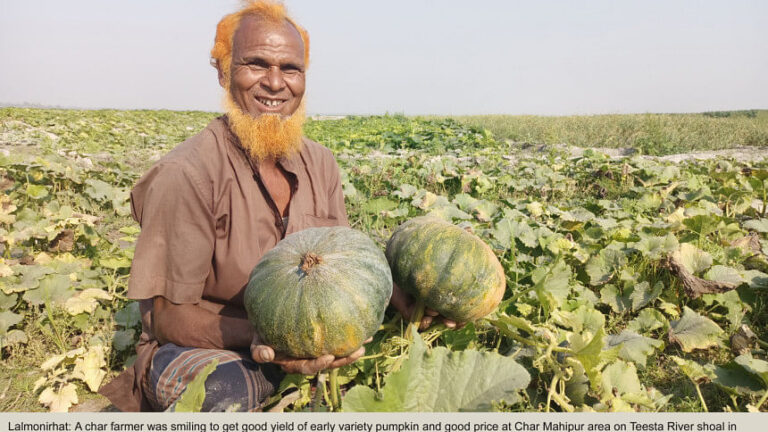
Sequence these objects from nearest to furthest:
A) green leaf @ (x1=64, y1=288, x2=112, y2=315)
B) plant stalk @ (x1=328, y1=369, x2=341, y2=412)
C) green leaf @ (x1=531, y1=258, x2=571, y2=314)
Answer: plant stalk @ (x1=328, y1=369, x2=341, y2=412) < green leaf @ (x1=531, y1=258, x2=571, y2=314) < green leaf @ (x1=64, y1=288, x2=112, y2=315)

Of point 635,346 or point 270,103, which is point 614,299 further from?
point 270,103

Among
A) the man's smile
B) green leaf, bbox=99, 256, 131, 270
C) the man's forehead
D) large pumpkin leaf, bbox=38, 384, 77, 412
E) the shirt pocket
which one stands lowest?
large pumpkin leaf, bbox=38, 384, 77, 412

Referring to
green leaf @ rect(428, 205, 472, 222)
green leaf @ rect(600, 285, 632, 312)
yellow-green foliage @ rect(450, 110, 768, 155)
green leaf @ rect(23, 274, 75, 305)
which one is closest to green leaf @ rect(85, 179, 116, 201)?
green leaf @ rect(23, 274, 75, 305)

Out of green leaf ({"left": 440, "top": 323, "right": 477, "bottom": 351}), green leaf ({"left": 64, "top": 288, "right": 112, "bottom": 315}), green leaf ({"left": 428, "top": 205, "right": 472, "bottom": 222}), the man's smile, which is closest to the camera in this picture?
green leaf ({"left": 440, "top": 323, "right": 477, "bottom": 351})

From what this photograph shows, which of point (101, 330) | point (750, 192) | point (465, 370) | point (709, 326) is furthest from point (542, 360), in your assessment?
point (750, 192)

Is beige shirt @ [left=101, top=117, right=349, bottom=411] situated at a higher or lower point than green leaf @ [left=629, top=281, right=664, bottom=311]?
higher

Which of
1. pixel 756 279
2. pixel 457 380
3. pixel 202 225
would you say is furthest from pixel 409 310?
pixel 756 279

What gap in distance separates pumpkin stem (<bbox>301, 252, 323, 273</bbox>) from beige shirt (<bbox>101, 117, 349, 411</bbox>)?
74 centimetres

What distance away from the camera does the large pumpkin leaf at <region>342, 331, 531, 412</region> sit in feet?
4.72

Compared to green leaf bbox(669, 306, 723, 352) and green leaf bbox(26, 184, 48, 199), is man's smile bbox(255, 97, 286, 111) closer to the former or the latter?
green leaf bbox(669, 306, 723, 352)

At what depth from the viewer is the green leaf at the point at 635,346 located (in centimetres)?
234

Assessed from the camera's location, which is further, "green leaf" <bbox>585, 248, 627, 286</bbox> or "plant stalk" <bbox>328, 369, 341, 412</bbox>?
"green leaf" <bbox>585, 248, 627, 286</bbox>

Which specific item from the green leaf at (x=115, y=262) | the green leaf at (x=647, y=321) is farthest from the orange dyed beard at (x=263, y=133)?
the green leaf at (x=647, y=321)

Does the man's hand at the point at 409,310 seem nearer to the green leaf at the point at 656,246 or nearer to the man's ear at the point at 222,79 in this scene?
the man's ear at the point at 222,79
